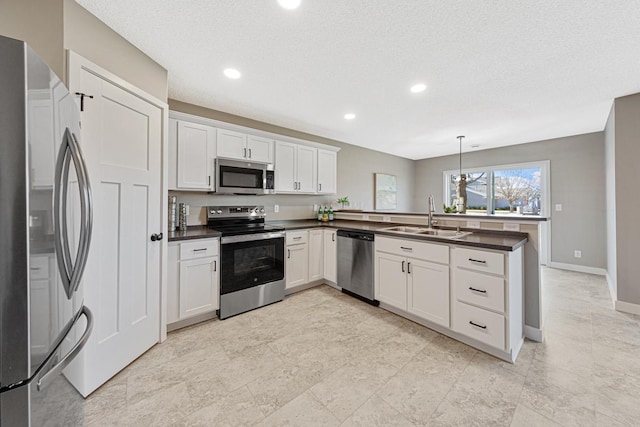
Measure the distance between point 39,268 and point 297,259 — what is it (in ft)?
8.71

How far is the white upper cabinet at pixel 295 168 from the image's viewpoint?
357 centimetres

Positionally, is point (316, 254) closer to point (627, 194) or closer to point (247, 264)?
point (247, 264)

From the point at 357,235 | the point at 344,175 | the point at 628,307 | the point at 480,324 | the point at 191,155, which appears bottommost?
the point at 628,307

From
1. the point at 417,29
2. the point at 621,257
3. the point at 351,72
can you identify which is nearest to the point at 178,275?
the point at 351,72

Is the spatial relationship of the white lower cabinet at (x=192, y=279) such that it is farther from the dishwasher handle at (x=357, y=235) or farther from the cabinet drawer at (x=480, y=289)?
the cabinet drawer at (x=480, y=289)

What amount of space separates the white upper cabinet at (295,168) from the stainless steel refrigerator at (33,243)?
2652 millimetres

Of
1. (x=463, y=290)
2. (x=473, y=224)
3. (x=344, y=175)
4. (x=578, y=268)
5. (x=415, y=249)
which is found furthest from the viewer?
(x=344, y=175)

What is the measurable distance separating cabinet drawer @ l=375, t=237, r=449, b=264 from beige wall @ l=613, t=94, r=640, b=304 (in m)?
2.44

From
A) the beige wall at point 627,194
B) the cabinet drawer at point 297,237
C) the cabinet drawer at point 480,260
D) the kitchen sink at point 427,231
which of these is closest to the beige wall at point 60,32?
the cabinet drawer at point 297,237

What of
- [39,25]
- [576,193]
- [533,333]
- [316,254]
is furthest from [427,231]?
[576,193]

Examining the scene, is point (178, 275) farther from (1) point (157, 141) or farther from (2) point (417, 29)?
(2) point (417, 29)

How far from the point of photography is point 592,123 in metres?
3.76

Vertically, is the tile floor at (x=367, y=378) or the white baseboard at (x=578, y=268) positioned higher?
the white baseboard at (x=578, y=268)

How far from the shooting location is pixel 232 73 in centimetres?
238
